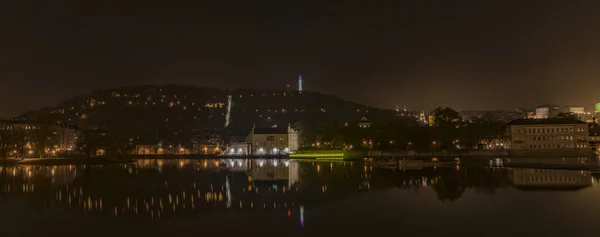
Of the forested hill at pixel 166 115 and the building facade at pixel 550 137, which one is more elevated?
the forested hill at pixel 166 115

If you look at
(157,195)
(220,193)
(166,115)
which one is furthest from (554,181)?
(166,115)

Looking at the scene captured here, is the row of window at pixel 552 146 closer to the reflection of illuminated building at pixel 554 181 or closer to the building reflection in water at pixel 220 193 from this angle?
the reflection of illuminated building at pixel 554 181

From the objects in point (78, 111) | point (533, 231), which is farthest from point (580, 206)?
point (78, 111)

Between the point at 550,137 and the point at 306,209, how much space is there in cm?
7333

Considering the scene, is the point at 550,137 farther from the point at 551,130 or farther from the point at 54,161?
the point at 54,161

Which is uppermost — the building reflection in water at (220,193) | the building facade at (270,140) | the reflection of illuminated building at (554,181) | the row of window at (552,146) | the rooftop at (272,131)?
the rooftop at (272,131)

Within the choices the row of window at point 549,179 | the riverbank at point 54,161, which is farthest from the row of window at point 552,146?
the riverbank at point 54,161

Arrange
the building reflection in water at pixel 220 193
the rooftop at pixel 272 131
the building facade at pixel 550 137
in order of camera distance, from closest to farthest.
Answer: the building reflection in water at pixel 220 193, the building facade at pixel 550 137, the rooftop at pixel 272 131

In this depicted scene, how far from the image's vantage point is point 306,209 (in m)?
20.1

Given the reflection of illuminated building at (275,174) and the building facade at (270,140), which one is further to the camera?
the building facade at (270,140)

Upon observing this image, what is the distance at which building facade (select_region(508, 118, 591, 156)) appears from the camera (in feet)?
261

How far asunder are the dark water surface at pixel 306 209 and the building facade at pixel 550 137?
176ft

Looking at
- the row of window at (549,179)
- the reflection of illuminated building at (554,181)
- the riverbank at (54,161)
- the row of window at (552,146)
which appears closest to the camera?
the reflection of illuminated building at (554,181)

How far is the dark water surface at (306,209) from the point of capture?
15812mm
